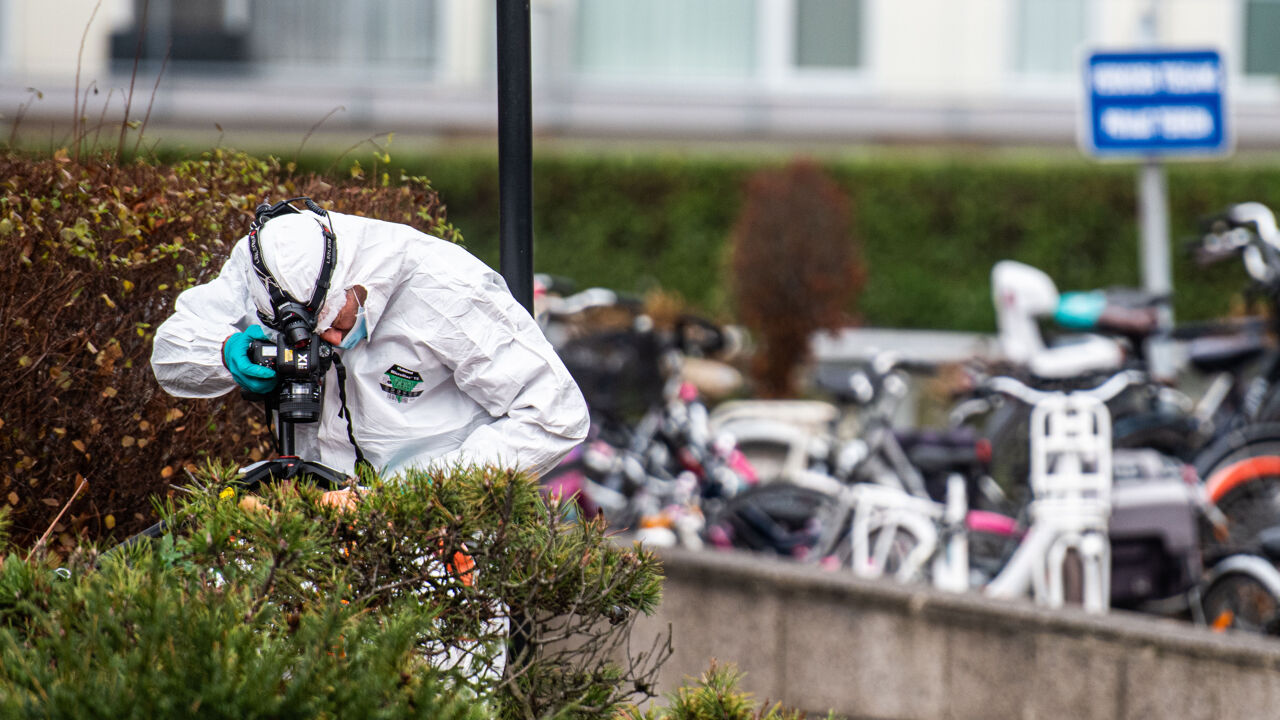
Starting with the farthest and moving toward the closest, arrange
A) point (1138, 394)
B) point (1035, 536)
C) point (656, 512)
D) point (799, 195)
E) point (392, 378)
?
point (799, 195)
point (656, 512)
point (1138, 394)
point (1035, 536)
point (392, 378)

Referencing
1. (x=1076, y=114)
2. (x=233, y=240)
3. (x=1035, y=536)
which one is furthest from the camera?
(x=1076, y=114)

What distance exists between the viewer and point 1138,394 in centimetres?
630

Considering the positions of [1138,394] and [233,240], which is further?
[1138,394]

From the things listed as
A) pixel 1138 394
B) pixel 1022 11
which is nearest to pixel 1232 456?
pixel 1138 394

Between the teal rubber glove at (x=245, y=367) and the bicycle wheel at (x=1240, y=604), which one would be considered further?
the bicycle wheel at (x=1240, y=604)

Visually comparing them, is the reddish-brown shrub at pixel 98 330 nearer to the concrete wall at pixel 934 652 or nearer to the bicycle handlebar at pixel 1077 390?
the concrete wall at pixel 934 652

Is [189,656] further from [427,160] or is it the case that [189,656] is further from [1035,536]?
[427,160]

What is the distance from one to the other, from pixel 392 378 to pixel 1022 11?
12606mm

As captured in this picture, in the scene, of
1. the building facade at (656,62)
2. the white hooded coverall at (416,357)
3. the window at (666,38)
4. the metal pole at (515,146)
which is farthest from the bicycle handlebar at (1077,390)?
the window at (666,38)

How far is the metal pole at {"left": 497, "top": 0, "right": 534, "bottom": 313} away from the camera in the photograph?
126 inches

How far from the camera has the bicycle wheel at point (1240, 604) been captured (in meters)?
5.49

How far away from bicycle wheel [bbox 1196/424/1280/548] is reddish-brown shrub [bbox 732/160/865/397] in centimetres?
424

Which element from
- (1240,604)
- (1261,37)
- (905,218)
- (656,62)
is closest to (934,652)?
(1240,604)

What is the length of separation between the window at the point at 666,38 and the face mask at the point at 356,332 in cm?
1210
